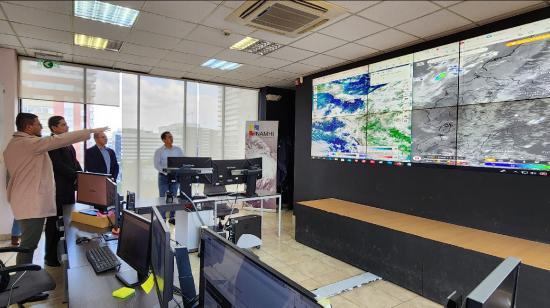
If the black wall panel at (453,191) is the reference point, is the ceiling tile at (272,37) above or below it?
above

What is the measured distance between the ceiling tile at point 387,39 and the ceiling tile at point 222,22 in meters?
1.42

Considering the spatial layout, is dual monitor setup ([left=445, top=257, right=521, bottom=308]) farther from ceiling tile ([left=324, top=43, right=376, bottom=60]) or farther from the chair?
ceiling tile ([left=324, top=43, right=376, bottom=60])

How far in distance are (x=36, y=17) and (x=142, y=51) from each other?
1.37m

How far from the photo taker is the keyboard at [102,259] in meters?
1.85

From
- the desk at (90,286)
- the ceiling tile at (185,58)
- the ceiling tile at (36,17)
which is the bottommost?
the desk at (90,286)

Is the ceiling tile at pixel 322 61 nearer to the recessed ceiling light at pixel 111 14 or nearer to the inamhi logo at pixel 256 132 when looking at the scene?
the inamhi logo at pixel 256 132

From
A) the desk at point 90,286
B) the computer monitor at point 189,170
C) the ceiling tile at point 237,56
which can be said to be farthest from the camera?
the ceiling tile at point 237,56

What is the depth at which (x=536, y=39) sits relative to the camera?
2.85 metres

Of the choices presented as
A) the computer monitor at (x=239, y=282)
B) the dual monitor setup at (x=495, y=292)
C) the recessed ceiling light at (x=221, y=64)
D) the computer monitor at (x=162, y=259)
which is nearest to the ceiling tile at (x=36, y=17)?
the recessed ceiling light at (x=221, y=64)

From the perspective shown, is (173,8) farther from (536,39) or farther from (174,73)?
(536,39)

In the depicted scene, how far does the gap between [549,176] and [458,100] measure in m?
1.12

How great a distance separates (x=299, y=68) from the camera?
5074mm

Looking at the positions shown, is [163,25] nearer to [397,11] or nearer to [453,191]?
[397,11]

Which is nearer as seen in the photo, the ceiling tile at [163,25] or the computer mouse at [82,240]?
the computer mouse at [82,240]
